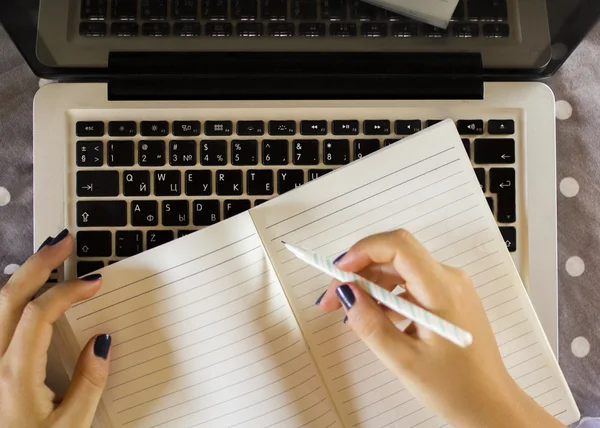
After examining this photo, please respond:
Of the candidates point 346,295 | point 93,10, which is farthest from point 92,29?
point 346,295

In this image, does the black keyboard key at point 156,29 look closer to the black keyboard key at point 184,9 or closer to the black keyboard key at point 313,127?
the black keyboard key at point 184,9

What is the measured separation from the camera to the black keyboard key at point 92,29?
52cm

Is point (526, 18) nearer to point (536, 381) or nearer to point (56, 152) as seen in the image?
point (536, 381)

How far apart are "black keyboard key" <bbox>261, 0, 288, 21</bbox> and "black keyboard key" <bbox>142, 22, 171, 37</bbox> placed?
9cm

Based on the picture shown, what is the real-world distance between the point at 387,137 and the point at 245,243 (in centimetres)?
16

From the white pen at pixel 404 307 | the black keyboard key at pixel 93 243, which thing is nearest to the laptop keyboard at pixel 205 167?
the black keyboard key at pixel 93 243

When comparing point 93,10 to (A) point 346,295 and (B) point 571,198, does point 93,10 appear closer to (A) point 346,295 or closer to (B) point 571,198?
(A) point 346,295

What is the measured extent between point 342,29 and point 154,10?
0.54ft

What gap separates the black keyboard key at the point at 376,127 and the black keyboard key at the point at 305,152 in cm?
5

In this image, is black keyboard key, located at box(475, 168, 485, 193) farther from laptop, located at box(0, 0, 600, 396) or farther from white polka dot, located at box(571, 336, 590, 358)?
white polka dot, located at box(571, 336, 590, 358)

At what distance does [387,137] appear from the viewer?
0.54 metres

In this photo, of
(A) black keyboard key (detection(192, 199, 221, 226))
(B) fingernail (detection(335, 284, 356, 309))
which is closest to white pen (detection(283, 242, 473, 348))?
(B) fingernail (detection(335, 284, 356, 309))

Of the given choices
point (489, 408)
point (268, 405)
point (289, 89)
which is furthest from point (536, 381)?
point (289, 89)

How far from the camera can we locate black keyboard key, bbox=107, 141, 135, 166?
53 cm
